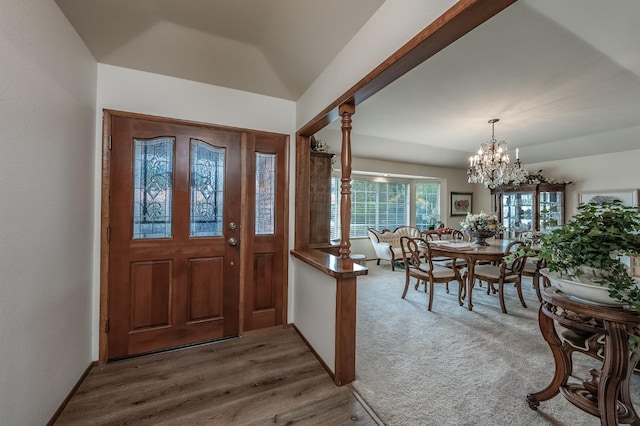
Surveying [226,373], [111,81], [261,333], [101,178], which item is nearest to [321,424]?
[226,373]

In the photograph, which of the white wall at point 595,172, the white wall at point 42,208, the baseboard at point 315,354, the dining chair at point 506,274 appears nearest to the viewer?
the white wall at point 42,208

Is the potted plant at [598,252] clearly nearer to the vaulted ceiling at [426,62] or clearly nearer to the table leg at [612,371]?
the table leg at [612,371]

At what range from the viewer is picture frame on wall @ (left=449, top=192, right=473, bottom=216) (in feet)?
23.3

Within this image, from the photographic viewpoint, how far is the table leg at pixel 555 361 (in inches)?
61.8

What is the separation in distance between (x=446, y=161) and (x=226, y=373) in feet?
20.9

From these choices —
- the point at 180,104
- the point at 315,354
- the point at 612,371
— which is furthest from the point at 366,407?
the point at 180,104

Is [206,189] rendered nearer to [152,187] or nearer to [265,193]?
[152,187]

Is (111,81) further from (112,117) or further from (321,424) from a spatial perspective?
(321,424)

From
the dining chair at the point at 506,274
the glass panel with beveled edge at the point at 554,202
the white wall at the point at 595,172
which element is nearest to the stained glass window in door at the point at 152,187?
the dining chair at the point at 506,274

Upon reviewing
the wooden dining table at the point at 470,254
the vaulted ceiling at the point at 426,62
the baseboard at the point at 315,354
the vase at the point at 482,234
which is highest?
the vaulted ceiling at the point at 426,62

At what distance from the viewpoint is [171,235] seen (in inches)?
92.6

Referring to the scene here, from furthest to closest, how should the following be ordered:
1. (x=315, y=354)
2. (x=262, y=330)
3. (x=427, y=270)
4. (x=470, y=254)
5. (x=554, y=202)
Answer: (x=554, y=202), (x=427, y=270), (x=470, y=254), (x=262, y=330), (x=315, y=354)

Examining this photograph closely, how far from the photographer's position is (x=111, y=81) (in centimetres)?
217

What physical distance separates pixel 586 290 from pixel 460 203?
6.41 m
